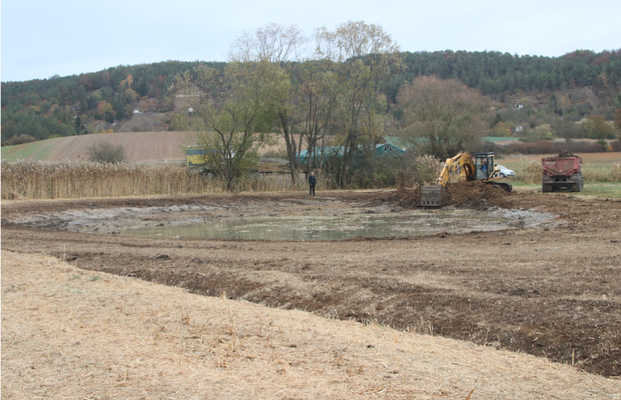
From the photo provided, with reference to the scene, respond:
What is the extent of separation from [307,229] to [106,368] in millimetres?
13495

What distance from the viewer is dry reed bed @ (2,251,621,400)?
3.98 meters

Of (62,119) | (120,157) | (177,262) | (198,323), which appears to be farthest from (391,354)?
(62,119)

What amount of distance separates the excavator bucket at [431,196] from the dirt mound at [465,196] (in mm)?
377

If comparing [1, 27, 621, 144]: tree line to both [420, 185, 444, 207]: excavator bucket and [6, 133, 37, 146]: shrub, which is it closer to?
[6, 133, 37, 146]: shrub

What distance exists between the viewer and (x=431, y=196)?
80.5 ft

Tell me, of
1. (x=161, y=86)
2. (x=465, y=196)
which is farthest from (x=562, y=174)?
(x=161, y=86)

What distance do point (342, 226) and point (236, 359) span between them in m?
13.9

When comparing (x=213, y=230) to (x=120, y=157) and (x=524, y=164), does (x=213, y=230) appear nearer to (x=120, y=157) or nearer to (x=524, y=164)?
(x=524, y=164)

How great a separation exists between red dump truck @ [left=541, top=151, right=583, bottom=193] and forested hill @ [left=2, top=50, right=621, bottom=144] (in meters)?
68.2

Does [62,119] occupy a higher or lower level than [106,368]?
higher

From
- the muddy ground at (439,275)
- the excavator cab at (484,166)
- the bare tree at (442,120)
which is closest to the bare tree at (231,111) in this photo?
the excavator cab at (484,166)

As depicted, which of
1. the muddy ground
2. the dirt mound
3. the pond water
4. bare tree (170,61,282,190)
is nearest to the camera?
the muddy ground

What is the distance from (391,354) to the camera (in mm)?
4828

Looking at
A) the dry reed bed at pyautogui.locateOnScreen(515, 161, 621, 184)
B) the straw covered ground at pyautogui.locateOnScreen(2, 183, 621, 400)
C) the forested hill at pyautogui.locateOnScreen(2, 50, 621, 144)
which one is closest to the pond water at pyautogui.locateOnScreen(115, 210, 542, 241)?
the straw covered ground at pyautogui.locateOnScreen(2, 183, 621, 400)
